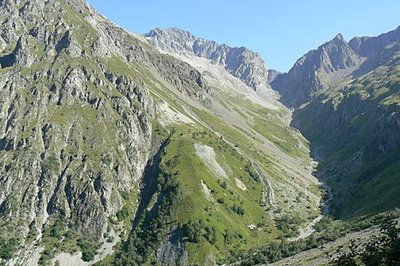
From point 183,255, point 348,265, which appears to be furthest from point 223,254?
point 348,265

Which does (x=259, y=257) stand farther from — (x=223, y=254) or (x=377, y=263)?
(x=377, y=263)

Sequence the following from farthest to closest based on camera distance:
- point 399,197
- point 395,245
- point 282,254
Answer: point 399,197, point 282,254, point 395,245

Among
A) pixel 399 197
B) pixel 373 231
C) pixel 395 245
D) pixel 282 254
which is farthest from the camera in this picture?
pixel 399 197

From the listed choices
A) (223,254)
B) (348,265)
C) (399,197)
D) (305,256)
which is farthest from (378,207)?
(348,265)

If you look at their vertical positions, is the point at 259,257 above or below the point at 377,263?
below

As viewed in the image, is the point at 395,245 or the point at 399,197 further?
the point at 399,197

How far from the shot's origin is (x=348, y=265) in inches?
2194

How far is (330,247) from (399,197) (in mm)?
96125

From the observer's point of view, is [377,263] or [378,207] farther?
[378,207]

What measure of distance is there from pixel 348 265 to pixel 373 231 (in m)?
58.2

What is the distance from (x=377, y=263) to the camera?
54.1 metres

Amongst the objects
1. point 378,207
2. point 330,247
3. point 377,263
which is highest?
point 377,263

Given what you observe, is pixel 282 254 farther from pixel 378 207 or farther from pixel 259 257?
pixel 378 207

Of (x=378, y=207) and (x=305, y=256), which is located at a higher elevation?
(x=305, y=256)
